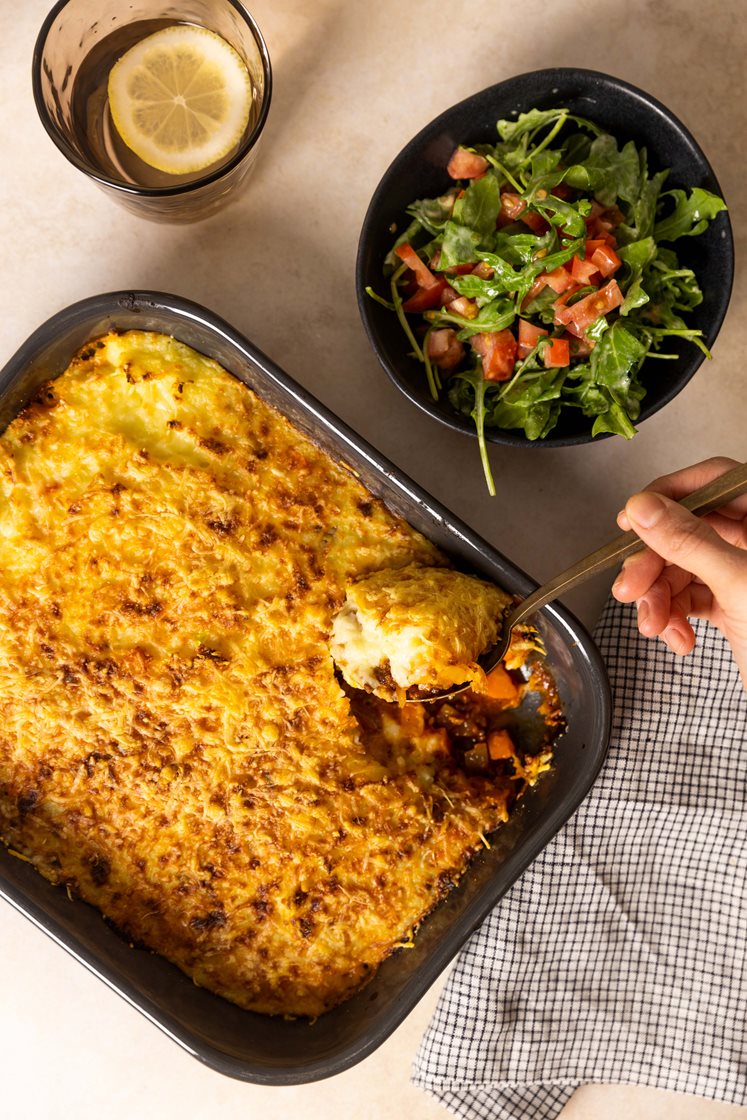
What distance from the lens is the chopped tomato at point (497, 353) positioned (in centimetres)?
269

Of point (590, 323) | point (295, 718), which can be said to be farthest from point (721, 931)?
point (590, 323)

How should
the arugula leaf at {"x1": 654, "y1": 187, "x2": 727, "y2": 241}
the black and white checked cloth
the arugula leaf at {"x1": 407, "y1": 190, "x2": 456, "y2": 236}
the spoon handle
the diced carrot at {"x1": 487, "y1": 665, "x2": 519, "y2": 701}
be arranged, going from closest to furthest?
the spoon handle, the arugula leaf at {"x1": 654, "y1": 187, "x2": 727, "y2": 241}, the arugula leaf at {"x1": 407, "y1": 190, "x2": 456, "y2": 236}, the diced carrot at {"x1": 487, "y1": 665, "x2": 519, "y2": 701}, the black and white checked cloth

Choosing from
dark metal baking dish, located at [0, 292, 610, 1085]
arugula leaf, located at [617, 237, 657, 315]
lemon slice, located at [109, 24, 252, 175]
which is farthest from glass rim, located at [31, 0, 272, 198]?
arugula leaf, located at [617, 237, 657, 315]

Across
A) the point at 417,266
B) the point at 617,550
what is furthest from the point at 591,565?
the point at 417,266

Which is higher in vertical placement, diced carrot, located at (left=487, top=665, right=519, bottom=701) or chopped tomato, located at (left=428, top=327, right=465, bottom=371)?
chopped tomato, located at (left=428, top=327, right=465, bottom=371)

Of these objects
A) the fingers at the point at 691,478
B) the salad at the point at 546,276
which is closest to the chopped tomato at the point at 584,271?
the salad at the point at 546,276

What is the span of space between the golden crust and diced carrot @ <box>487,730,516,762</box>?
0.83ft

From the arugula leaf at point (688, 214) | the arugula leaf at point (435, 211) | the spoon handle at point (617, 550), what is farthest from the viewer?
the arugula leaf at point (435, 211)

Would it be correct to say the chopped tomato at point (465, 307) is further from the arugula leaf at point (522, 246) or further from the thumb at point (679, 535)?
the thumb at point (679, 535)

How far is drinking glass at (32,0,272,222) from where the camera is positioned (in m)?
2.60

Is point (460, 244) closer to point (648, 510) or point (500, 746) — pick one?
point (648, 510)

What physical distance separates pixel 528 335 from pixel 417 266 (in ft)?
1.36

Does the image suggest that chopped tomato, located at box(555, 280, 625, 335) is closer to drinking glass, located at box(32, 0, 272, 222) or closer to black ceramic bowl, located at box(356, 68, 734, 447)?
black ceramic bowl, located at box(356, 68, 734, 447)

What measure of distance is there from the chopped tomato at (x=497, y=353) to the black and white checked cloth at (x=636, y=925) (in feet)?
3.02
